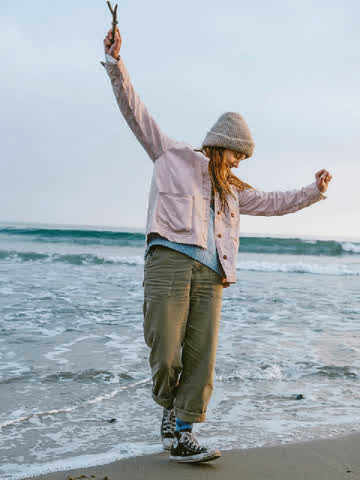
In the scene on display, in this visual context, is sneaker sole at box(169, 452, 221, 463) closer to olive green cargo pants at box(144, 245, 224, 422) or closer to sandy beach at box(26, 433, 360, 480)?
sandy beach at box(26, 433, 360, 480)

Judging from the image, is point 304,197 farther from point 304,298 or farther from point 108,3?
point 304,298

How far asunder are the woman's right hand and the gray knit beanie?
628 mm

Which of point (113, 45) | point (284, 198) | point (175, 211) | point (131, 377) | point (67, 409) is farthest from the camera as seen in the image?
point (131, 377)

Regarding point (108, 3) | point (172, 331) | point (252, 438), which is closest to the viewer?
point (108, 3)

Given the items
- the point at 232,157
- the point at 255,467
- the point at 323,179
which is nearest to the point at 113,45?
the point at 232,157

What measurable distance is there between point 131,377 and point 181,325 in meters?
2.01

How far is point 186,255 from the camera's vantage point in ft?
9.34

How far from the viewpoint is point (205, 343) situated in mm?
2883

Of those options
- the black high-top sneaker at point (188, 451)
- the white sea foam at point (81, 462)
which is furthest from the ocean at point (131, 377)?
the black high-top sneaker at point (188, 451)

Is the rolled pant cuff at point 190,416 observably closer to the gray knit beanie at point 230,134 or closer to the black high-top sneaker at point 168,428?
the black high-top sneaker at point 168,428

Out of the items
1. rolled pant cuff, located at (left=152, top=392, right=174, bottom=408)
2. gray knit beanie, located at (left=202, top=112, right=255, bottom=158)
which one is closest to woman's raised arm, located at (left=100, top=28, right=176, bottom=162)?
gray knit beanie, located at (left=202, top=112, right=255, bottom=158)

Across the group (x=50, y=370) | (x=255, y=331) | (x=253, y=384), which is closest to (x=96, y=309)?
(x=255, y=331)

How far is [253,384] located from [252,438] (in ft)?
4.10

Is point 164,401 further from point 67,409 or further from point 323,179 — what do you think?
point 323,179
